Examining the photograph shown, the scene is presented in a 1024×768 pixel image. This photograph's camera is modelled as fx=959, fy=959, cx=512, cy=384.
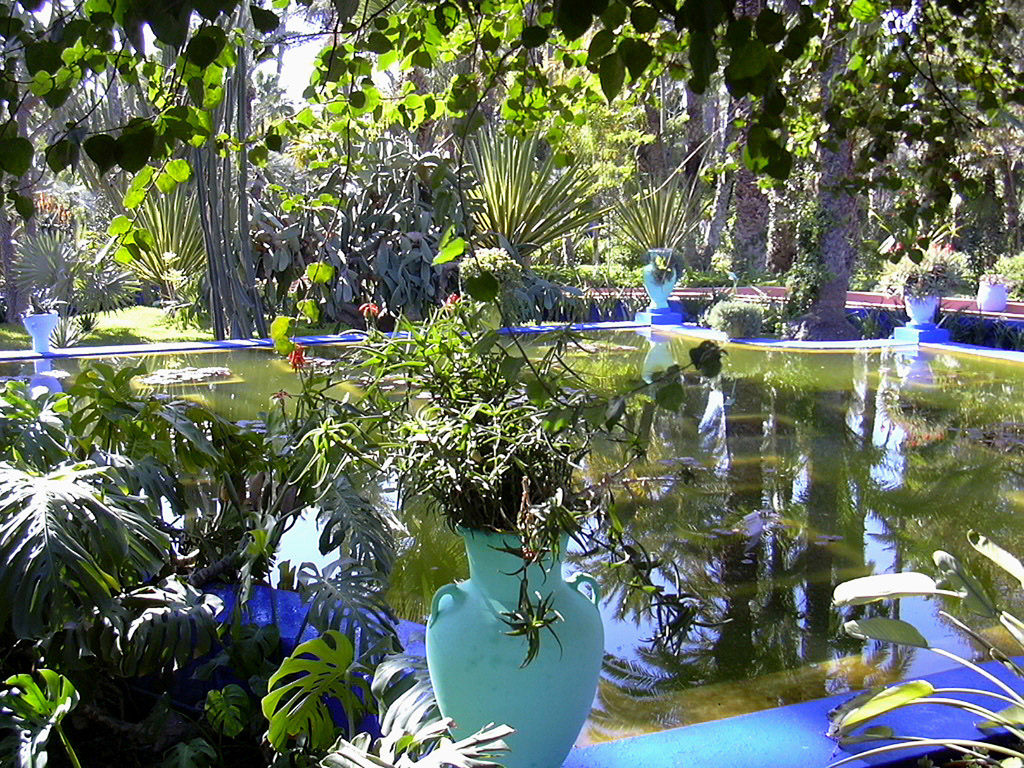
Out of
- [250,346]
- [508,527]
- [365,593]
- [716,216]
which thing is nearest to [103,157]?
[508,527]

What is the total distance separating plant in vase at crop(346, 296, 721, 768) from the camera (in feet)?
6.00

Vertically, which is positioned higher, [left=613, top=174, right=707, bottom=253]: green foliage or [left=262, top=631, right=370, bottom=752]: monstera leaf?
[left=613, top=174, right=707, bottom=253]: green foliage

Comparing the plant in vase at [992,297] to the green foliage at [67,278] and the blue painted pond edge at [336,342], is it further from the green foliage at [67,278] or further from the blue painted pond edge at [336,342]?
the green foliage at [67,278]

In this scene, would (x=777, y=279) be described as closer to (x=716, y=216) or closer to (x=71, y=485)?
(x=716, y=216)

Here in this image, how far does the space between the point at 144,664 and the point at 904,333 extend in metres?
11.7

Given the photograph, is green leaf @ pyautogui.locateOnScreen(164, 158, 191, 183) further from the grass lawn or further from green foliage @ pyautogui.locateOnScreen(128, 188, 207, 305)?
green foliage @ pyautogui.locateOnScreen(128, 188, 207, 305)

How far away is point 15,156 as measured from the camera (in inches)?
41.3

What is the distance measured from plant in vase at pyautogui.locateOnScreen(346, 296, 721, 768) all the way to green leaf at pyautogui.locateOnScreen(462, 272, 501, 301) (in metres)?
0.59

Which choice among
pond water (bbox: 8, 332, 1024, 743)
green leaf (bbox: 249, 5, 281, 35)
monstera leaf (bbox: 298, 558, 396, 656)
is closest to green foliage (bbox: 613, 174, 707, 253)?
pond water (bbox: 8, 332, 1024, 743)

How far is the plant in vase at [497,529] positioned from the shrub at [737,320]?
36.3 ft

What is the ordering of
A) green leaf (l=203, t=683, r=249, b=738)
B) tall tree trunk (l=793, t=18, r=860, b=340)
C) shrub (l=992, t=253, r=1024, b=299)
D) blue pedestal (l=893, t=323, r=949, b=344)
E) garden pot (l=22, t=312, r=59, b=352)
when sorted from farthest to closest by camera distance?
shrub (l=992, t=253, r=1024, b=299)
tall tree trunk (l=793, t=18, r=860, b=340)
blue pedestal (l=893, t=323, r=949, b=344)
garden pot (l=22, t=312, r=59, b=352)
green leaf (l=203, t=683, r=249, b=738)

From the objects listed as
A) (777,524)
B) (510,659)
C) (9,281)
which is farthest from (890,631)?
(9,281)

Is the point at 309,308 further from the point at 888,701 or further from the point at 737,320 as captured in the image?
the point at 737,320

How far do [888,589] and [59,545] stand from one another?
5.53 feet
